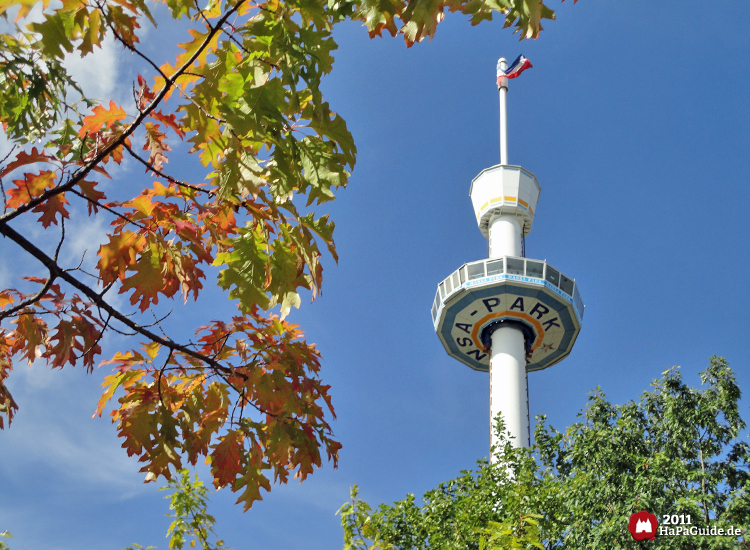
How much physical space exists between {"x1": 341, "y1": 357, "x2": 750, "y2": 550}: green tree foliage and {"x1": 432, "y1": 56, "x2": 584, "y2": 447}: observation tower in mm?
16000

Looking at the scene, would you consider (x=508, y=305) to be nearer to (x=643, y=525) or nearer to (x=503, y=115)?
(x=503, y=115)

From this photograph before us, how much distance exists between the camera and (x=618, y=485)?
14.8 metres

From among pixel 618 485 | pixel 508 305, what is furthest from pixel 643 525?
pixel 508 305

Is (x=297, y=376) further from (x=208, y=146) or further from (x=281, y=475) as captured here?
(x=208, y=146)

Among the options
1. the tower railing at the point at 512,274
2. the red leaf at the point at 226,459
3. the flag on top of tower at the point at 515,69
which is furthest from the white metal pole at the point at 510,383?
the red leaf at the point at 226,459

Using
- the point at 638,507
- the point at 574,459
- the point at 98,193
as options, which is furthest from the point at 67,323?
the point at 574,459

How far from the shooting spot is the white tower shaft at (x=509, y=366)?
32500 mm

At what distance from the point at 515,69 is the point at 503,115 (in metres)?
3.88

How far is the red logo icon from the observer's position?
13648 mm

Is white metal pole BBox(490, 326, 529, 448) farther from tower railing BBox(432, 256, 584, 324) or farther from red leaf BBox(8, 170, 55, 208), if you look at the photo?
red leaf BBox(8, 170, 55, 208)

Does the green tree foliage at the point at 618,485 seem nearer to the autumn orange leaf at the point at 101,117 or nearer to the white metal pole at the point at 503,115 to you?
the autumn orange leaf at the point at 101,117

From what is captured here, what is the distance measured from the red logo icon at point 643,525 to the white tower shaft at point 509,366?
1585cm

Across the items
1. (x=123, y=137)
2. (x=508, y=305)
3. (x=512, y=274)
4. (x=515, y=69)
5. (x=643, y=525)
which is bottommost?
(x=123, y=137)

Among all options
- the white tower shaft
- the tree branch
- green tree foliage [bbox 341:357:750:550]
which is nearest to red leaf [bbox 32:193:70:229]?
the tree branch
